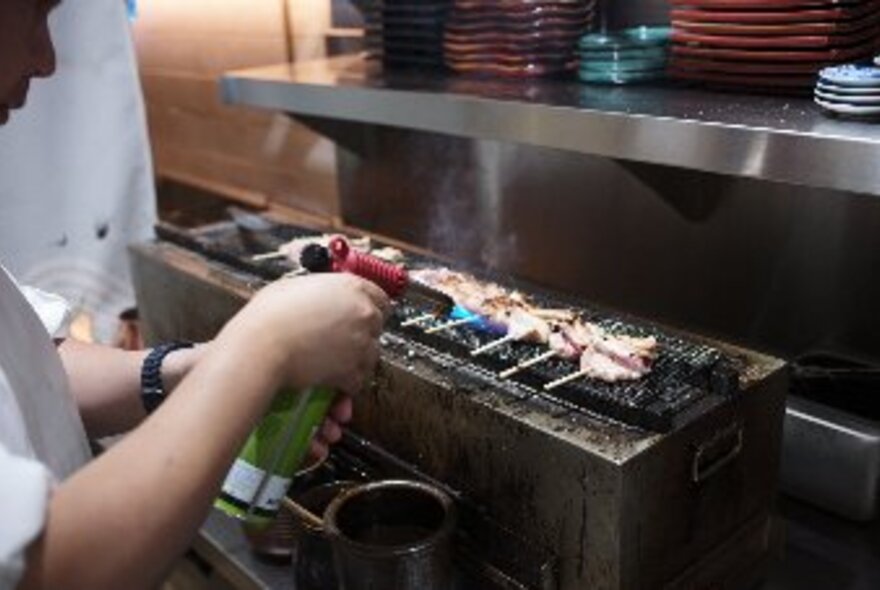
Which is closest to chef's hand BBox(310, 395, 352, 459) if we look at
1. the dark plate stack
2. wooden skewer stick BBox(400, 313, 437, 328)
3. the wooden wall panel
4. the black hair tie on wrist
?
the black hair tie on wrist

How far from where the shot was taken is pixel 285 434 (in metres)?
1.18

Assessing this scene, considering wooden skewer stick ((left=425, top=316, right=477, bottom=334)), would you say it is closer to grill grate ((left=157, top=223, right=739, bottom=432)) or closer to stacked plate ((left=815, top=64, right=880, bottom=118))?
grill grate ((left=157, top=223, right=739, bottom=432))

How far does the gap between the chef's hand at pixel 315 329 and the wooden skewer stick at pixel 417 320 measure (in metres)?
0.52

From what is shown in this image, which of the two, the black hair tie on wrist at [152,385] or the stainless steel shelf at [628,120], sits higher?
the stainless steel shelf at [628,120]

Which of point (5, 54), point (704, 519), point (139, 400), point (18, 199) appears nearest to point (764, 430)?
point (704, 519)

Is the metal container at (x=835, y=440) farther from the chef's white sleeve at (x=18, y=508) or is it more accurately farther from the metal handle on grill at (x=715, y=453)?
the chef's white sleeve at (x=18, y=508)

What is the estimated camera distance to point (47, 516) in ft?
2.69

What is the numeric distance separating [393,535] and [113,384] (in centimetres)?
53

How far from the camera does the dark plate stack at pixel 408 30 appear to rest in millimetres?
2129

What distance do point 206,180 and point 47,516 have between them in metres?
3.38

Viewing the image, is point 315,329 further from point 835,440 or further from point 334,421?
point 835,440

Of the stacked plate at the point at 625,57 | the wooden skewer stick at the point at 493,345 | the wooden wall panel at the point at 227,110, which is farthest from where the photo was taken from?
the wooden wall panel at the point at 227,110

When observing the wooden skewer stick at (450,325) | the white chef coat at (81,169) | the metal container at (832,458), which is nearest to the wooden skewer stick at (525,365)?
the wooden skewer stick at (450,325)

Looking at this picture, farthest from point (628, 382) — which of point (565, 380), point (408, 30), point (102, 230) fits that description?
point (102, 230)
